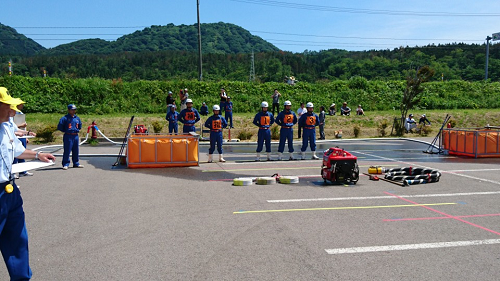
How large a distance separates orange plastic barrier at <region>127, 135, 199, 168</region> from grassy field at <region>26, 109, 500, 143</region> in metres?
11.6

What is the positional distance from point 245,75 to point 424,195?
69.0 meters

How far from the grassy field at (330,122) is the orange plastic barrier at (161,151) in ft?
38.1

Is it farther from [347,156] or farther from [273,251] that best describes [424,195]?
[273,251]

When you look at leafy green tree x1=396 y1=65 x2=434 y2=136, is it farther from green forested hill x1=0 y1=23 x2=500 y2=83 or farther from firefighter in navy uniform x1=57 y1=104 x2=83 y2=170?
green forested hill x1=0 y1=23 x2=500 y2=83

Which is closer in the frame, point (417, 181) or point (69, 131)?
point (417, 181)

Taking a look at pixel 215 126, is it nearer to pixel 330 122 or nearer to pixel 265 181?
pixel 265 181

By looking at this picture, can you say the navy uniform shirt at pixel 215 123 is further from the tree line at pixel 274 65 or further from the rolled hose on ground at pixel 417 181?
the tree line at pixel 274 65

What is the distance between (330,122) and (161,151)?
19.2 metres

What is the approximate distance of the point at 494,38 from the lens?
2537 inches

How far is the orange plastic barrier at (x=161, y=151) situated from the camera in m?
14.6

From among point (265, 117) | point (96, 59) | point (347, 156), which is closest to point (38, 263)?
point (347, 156)

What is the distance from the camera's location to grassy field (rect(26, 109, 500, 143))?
27.9 metres

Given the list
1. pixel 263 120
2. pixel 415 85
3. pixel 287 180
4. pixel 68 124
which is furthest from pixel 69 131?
pixel 415 85

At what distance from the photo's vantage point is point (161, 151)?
14.7 m
